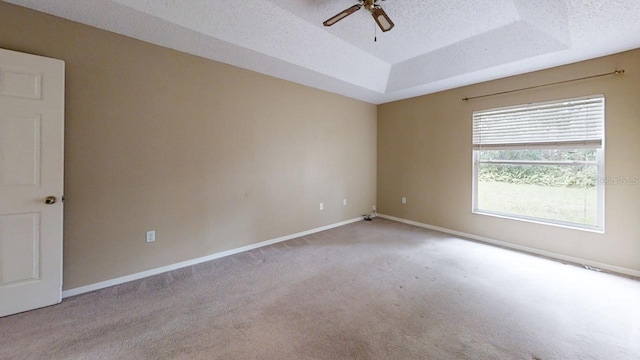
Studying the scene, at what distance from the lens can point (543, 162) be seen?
3.45m

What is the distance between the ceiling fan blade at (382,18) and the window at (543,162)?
2570 mm

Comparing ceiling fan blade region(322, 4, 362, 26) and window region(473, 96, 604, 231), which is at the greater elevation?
ceiling fan blade region(322, 4, 362, 26)

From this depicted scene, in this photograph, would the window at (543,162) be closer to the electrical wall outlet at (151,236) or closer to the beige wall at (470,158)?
the beige wall at (470,158)

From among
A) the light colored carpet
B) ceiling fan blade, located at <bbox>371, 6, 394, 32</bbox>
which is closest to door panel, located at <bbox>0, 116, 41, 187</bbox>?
the light colored carpet

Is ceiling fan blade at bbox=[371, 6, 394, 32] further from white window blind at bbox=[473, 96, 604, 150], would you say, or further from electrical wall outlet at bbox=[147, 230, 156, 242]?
electrical wall outlet at bbox=[147, 230, 156, 242]

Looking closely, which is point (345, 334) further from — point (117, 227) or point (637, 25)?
point (637, 25)

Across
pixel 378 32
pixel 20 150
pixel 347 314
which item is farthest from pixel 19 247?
pixel 378 32

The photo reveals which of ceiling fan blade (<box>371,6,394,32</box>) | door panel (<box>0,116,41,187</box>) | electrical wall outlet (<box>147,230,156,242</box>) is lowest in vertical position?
electrical wall outlet (<box>147,230,156,242</box>)

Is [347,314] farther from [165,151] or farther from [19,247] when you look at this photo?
[19,247]

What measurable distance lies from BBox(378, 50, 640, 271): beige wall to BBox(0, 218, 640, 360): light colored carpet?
0.49 metres

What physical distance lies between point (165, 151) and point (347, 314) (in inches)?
104

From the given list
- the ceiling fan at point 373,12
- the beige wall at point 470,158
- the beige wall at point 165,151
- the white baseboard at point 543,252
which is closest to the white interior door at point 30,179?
the beige wall at point 165,151

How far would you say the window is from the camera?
10.1 ft

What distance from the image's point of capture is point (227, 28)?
8.45 feet
